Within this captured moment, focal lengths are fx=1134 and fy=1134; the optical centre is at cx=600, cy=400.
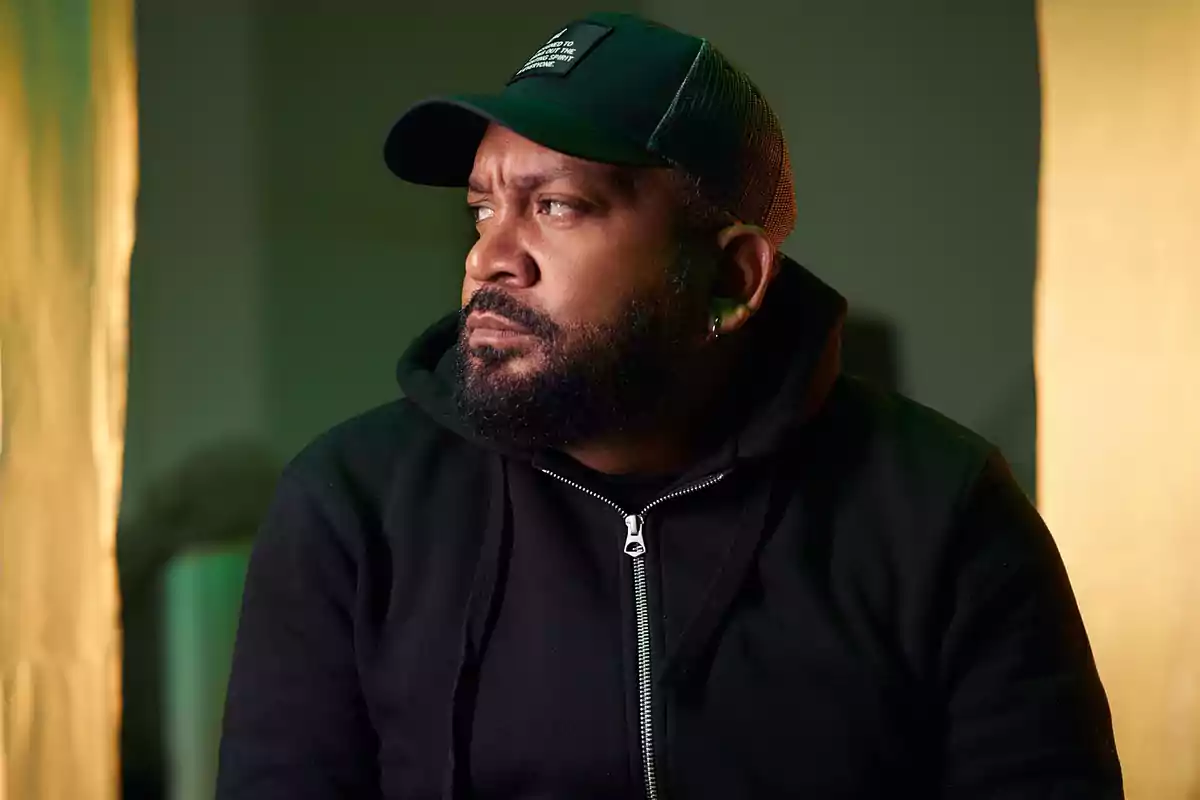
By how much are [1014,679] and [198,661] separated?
81 cm

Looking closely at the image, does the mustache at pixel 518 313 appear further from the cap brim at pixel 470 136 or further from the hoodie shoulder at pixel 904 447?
the hoodie shoulder at pixel 904 447

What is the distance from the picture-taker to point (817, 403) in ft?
3.32

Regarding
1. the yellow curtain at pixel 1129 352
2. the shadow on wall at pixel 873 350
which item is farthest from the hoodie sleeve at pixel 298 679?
the yellow curtain at pixel 1129 352

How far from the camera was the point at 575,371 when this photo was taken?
945 mm

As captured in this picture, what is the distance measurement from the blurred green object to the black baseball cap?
1.62 ft

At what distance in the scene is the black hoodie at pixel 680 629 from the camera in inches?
37.2

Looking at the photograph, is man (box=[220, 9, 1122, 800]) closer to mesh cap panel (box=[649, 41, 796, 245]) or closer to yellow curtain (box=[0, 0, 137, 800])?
mesh cap panel (box=[649, 41, 796, 245])

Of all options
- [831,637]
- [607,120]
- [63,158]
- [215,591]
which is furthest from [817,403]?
[63,158]

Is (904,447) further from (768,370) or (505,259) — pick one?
(505,259)

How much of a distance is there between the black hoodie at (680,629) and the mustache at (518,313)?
120 millimetres

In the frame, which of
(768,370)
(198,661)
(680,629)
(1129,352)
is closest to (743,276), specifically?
(768,370)

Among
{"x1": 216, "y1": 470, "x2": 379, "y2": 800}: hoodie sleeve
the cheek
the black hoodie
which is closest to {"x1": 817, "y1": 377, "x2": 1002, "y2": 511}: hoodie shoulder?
the black hoodie

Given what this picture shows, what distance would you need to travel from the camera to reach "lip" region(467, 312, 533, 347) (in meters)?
0.94

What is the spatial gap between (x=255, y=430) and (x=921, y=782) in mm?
839
